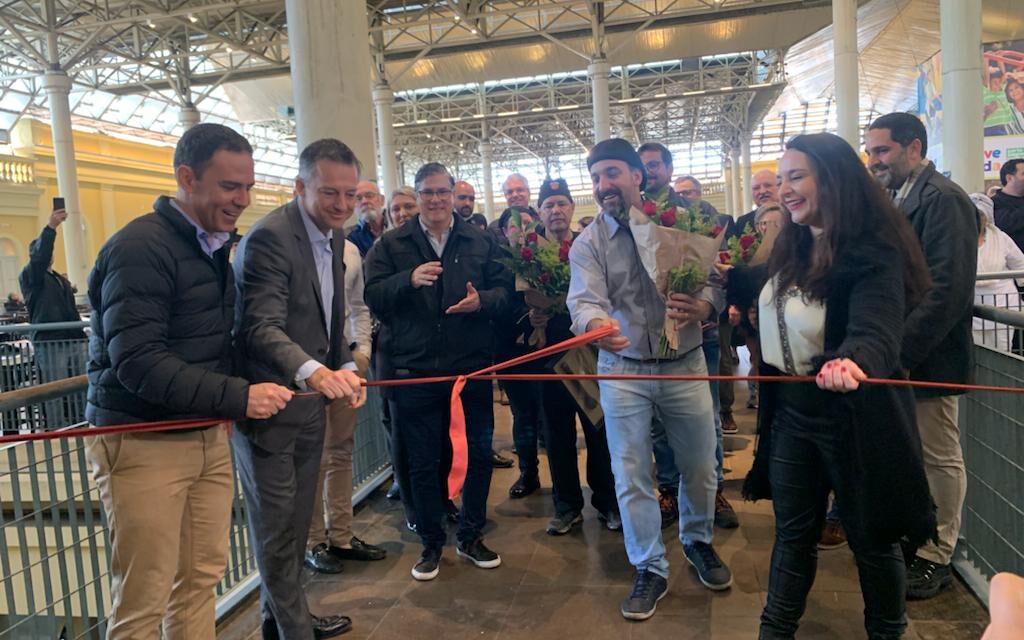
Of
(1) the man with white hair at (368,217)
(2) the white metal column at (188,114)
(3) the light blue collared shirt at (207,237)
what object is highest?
(2) the white metal column at (188,114)

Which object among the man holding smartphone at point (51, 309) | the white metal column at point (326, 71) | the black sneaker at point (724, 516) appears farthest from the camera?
the man holding smartphone at point (51, 309)

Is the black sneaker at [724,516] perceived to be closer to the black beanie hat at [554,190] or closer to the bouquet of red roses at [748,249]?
the bouquet of red roses at [748,249]

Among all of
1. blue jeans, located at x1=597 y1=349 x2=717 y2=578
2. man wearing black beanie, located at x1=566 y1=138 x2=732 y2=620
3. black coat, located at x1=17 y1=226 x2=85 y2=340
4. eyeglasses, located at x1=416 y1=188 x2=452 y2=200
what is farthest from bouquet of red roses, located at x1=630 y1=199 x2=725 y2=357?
black coat, located at x1=17 y1=226 x2=85 y2=340

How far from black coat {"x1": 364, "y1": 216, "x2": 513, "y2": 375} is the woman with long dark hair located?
59.9 inches

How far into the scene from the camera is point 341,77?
4922 millimetres

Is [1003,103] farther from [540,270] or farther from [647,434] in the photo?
[647,434]

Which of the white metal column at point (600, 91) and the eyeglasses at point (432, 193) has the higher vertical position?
the white metal column at point (600, 91)

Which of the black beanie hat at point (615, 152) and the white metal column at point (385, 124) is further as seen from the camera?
the white metal column at point (385, 124)

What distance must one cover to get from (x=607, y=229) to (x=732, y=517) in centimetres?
183

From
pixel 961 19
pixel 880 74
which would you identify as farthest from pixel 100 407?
pixel 880 74

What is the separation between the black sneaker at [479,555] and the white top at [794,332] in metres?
1.76

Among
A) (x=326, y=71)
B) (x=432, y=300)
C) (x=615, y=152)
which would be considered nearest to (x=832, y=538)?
(x=615, y=152)

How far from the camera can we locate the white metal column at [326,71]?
4855 mm

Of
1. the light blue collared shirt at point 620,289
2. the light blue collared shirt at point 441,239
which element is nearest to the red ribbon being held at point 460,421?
the light blue collared shirt at point 620,289
